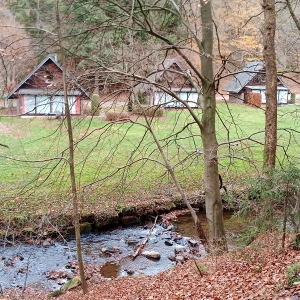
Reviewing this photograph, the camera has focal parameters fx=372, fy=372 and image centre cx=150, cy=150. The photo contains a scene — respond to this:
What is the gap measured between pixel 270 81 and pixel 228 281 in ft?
14.2

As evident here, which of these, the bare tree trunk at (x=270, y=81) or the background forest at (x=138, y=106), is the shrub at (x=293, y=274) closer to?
the background forest at (x=138, y=106)

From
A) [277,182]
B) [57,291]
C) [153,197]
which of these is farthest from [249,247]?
[153,197]

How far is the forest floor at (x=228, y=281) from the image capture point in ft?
16.6

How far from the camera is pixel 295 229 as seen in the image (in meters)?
6.35

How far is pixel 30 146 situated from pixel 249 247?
17200 mm

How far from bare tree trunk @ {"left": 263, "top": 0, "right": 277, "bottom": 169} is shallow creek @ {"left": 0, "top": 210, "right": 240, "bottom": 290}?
4.74 meters

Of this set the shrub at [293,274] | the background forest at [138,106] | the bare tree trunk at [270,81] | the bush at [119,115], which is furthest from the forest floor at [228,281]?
the bush at [119,115]

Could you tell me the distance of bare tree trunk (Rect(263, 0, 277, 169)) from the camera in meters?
7.79

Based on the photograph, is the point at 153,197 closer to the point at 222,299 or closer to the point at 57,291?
the point at 57,291

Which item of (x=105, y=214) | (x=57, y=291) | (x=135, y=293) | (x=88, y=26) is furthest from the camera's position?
(x=105, y=214)

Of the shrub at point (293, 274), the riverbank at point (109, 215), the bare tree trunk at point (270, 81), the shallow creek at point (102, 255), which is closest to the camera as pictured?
the shrub at point (293, 274)

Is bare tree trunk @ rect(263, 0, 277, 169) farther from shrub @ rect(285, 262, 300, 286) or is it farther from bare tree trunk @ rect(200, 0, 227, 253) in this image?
shrub @ rect(285, 262, 300, 286)

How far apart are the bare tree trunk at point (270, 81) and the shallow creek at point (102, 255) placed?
4.74 m

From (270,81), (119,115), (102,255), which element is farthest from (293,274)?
(102,255)
